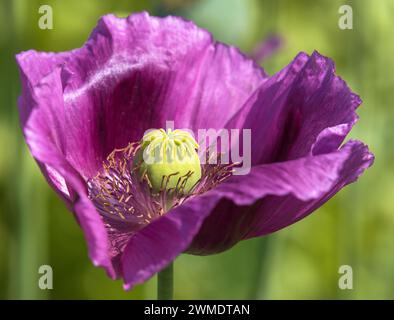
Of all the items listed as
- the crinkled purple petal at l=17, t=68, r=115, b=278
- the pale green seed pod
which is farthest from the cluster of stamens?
the crinkled purple petal at l=17, t=68, r=115, b=278

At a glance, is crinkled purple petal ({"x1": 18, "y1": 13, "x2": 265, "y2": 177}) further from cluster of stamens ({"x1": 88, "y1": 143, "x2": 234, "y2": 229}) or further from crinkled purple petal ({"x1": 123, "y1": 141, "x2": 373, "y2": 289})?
crinkled purple petal ({"x1": 123, "y1": 141, "x2": 373, "y2": 289})

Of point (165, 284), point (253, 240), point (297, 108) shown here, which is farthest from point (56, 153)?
point (253, 240)

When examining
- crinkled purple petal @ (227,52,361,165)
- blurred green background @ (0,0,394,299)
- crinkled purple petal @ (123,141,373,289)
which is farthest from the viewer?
blurred green background @ (0,0,394,299)

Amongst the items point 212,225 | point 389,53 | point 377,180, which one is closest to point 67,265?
point 377,180

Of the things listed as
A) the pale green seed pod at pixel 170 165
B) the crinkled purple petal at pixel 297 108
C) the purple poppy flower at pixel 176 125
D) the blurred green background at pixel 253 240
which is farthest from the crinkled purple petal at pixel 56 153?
the blurred green background at pixel 253 240

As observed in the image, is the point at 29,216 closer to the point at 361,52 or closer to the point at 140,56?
the point at 140,56

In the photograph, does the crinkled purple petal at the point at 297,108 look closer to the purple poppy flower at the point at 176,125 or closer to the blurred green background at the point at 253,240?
the purple poppy flower at the point at 176,125
